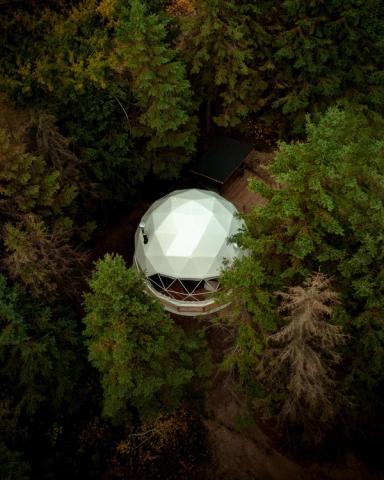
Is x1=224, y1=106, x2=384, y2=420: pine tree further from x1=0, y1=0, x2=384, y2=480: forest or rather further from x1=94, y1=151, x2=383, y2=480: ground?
x1=94, y1=151, x2=383, y2=480: ground

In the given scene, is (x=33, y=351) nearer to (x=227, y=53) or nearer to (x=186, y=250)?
(x=186, y=250)

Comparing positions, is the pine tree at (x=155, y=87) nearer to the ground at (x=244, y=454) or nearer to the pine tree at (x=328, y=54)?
the pine tree at (x=328, y=54)

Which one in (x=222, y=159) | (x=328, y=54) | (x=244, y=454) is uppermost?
(x=328, y=54)

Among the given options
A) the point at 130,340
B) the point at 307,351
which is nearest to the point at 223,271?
the point at 307,351

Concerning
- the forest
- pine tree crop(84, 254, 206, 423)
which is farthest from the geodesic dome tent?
pine tree crop(84, 254, 206, 423)

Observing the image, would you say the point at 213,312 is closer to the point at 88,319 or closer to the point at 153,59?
the point at 88,319

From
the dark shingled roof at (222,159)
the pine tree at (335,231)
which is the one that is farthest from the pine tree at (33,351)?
the dark shingled roof at (222,159)

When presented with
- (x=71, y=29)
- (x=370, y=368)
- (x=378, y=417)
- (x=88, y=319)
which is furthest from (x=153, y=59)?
(x=378, y=417)
